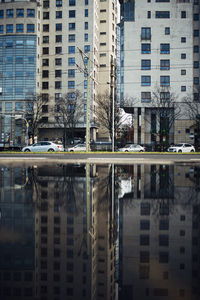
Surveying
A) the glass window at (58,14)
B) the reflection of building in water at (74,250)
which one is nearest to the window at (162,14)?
the glass window at (58,14)

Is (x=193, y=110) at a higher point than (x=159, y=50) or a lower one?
lower

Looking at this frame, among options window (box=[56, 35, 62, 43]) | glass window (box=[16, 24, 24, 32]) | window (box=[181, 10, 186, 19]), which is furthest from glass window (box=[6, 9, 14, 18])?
window (box=[181, 10, 186, 19])

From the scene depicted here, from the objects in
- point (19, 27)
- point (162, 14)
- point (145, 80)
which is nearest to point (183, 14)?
point (162, 14)

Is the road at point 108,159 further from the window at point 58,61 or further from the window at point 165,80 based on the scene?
the window at point 58,61

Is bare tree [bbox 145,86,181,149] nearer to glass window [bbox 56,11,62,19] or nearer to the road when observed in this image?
the road

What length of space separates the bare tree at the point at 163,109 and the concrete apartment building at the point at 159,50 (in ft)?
2.49

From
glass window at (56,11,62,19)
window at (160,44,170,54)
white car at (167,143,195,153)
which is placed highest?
glass window at (56,11,62,19)

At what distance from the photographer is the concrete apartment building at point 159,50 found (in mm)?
66875

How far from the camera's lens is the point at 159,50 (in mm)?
67062

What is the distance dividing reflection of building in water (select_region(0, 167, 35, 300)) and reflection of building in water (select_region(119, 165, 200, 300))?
915 millimetres

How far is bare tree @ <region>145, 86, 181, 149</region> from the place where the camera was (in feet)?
199

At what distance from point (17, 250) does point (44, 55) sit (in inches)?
3382

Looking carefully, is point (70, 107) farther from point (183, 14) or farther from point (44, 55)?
point (183, 14)

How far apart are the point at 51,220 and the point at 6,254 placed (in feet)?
5.53
